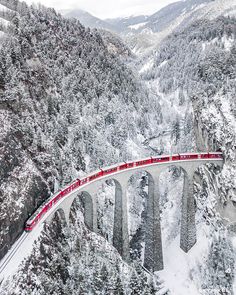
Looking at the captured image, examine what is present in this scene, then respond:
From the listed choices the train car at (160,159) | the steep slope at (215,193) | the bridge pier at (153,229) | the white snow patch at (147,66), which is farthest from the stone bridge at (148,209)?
the white snow patch at (147,66)

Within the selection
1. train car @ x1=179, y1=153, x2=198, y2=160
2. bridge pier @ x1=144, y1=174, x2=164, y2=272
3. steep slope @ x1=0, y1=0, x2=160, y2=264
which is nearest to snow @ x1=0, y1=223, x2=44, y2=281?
steep slope @ x1=0, y1=0, x2=160, y2=264

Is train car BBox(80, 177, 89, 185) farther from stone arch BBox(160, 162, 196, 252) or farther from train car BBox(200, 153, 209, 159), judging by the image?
train car BBox(200, 153, 209, 159)

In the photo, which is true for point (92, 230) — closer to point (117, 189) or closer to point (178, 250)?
point (117, 189)

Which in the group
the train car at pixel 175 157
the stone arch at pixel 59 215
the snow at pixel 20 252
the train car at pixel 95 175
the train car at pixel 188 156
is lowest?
the snow at pixel 20 252

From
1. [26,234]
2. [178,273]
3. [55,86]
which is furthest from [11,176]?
[55,86]

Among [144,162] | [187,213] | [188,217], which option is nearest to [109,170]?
[144,162]

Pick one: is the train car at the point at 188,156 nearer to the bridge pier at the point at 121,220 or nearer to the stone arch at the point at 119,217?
the bridge pier at the point at 121,220
